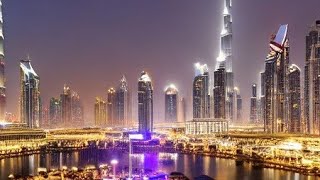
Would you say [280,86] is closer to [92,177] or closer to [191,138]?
[191,138]

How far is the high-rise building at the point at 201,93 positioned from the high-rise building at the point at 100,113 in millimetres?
12725

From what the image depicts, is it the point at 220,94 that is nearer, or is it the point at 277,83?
the point at 277,83

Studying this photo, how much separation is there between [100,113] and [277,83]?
2515cm

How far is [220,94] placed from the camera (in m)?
49.2

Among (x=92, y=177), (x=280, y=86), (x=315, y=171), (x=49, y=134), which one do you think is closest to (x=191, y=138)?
(x=280, y=86)

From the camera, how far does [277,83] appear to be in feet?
137

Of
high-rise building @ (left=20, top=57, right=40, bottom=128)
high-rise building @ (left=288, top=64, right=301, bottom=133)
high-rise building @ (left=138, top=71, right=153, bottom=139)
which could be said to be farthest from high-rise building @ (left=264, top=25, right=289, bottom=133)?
high-rise building @ (left=20, top=57, right=40, bottom=128)

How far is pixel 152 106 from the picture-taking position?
49.1 meters

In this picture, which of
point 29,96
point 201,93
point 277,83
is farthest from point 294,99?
point 29,96

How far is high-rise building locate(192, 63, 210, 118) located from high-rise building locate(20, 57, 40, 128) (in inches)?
Result: 626

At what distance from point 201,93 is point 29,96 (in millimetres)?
17322

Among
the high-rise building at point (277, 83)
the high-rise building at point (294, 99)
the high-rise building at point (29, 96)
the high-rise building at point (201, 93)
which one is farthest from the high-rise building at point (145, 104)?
the high-rise building at point (294, 99)

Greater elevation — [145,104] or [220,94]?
[220,94]

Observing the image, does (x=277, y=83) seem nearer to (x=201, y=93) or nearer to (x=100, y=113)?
(x=201, y=93)
